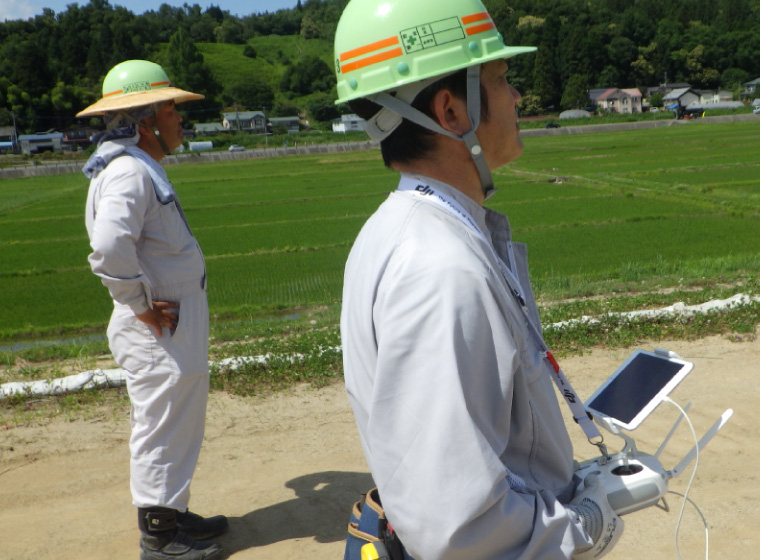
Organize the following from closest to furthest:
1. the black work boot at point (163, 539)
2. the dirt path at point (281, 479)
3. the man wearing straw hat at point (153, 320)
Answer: the man wearing straw hat at point (153, 320) → the black work boot at point (163, 539) → the dirt path at point (281, 479)

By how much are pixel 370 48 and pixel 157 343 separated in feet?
7.17

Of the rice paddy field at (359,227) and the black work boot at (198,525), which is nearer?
the black work boot at (198,525)

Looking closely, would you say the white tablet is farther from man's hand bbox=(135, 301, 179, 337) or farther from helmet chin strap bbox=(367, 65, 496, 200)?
man's hand bbox=(135, 301, 179, 337)

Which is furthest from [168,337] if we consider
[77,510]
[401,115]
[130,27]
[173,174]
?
[130,27]

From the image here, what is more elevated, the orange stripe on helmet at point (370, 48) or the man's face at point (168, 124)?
the orange stripe on helmet at point (370, 48)

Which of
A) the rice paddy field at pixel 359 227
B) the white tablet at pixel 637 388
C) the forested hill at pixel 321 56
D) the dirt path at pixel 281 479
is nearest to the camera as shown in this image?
the white tablet at pixel 637 388

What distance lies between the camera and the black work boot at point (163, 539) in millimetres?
3537

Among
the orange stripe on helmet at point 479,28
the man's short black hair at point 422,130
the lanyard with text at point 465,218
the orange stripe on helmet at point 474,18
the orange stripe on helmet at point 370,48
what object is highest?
Result: the orange stripe on helmet at point 474,18

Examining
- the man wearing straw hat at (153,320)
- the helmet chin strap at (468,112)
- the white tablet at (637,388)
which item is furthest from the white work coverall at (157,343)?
the white tablet at (637,388)

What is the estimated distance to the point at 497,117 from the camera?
67.7 inches

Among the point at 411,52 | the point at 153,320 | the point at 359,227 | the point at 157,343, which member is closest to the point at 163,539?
the point at 157,343

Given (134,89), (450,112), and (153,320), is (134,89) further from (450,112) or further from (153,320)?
(450,112)

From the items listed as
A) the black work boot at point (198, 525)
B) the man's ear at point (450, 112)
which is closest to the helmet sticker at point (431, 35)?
the man's ear at point (450, 112)

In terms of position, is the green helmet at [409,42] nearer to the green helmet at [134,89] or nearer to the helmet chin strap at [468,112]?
the helmet chin strap at [468,112]
